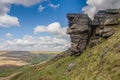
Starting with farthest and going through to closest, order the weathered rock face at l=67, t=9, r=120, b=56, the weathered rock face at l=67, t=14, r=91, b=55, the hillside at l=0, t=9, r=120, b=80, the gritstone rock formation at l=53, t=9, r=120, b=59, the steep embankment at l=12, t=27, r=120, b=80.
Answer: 1. the weathered rock face at l=67, t=14, r=91, b=55
2. the weathered rock face at l=67, t=9, r=120, b=56
3. the gritstone rock formation at l=53, t=9, r=120, b=59
4. the hillside at l=0, t=9, r=120, b=80
5. the steep embankment at l=12, t=27, r=120, b=80

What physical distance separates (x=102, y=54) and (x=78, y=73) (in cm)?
1993

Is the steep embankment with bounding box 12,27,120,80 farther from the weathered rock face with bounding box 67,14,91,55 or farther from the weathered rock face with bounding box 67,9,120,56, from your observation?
the weathered rock face with bounding box 67,14,91,55

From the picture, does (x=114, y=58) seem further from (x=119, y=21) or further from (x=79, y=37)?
(x=79, y=37)

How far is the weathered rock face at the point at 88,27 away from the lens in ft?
526

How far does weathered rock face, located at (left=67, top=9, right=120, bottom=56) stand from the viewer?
160375 millimetres

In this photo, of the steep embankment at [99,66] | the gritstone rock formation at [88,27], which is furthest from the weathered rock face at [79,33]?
the steep embankment at [99,66]

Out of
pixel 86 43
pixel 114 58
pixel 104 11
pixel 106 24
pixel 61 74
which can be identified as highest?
pixel 104 11

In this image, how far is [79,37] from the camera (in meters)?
179

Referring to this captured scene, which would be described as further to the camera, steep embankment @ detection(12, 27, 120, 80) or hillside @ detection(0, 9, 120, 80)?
Answer: hillside @ detection(0, 9, 120, 80)

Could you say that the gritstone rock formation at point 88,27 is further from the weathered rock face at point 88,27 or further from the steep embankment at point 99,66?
the steep embankment at point 99,66

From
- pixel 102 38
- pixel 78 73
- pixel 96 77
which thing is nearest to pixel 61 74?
pixel 78 73

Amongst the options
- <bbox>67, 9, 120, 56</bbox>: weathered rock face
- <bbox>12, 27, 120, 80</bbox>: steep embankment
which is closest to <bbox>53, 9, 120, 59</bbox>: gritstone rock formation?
<bbox>67, 9, 120, 56</bbox>: weathered rock face

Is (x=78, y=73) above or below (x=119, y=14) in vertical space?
below

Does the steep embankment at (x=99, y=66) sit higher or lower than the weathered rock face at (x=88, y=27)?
lower
